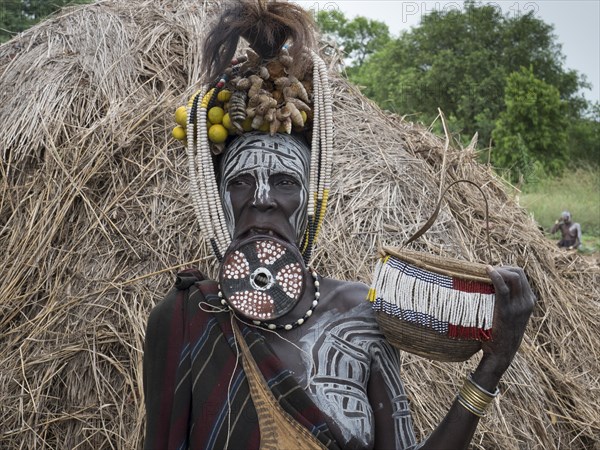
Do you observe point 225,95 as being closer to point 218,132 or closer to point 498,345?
point 218,132

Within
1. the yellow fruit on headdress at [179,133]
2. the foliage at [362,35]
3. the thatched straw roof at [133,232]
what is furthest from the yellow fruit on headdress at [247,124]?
the foliage at [362,35]

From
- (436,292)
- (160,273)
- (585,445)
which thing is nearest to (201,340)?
(436,292)

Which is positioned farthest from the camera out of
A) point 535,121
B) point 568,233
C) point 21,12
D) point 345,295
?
point 535,121

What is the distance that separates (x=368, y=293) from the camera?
202 cm

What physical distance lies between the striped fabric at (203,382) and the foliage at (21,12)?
7993 mm

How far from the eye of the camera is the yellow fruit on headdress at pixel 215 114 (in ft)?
6.79

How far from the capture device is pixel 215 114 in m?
2.07

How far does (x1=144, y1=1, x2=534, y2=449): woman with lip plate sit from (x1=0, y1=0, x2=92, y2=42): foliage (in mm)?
7777

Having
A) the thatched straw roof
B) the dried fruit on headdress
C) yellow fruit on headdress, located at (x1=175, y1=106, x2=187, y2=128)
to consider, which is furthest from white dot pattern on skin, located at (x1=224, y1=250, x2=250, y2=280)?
the thatched straw roof

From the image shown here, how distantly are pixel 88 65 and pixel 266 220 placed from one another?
3019 mm

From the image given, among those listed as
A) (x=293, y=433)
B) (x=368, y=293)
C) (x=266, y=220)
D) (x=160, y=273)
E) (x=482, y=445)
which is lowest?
(x=482, y=445)

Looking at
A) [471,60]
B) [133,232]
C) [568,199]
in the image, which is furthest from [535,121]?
[133,232]

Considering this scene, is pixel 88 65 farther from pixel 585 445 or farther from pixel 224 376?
pixel 585 445

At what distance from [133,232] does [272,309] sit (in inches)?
87.2
